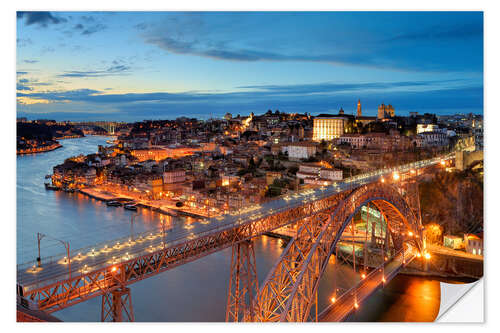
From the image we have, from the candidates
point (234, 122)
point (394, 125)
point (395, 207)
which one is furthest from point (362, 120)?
point (395, 207)

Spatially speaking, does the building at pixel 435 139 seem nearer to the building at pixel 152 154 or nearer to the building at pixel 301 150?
the building at pixel 301 150

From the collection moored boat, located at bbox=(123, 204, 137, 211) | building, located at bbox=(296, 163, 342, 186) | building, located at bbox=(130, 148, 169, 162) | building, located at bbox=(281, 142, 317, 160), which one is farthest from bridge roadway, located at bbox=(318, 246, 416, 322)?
building, located at bbox=(130, 148, 169, 162)

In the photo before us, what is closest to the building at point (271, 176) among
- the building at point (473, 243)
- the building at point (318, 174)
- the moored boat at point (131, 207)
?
the building at point (318, 174)

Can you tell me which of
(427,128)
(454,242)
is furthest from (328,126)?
(454,242)

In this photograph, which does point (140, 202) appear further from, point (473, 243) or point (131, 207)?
point (473, 243)

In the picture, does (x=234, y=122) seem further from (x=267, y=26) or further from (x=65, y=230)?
(x=267, y=26)
